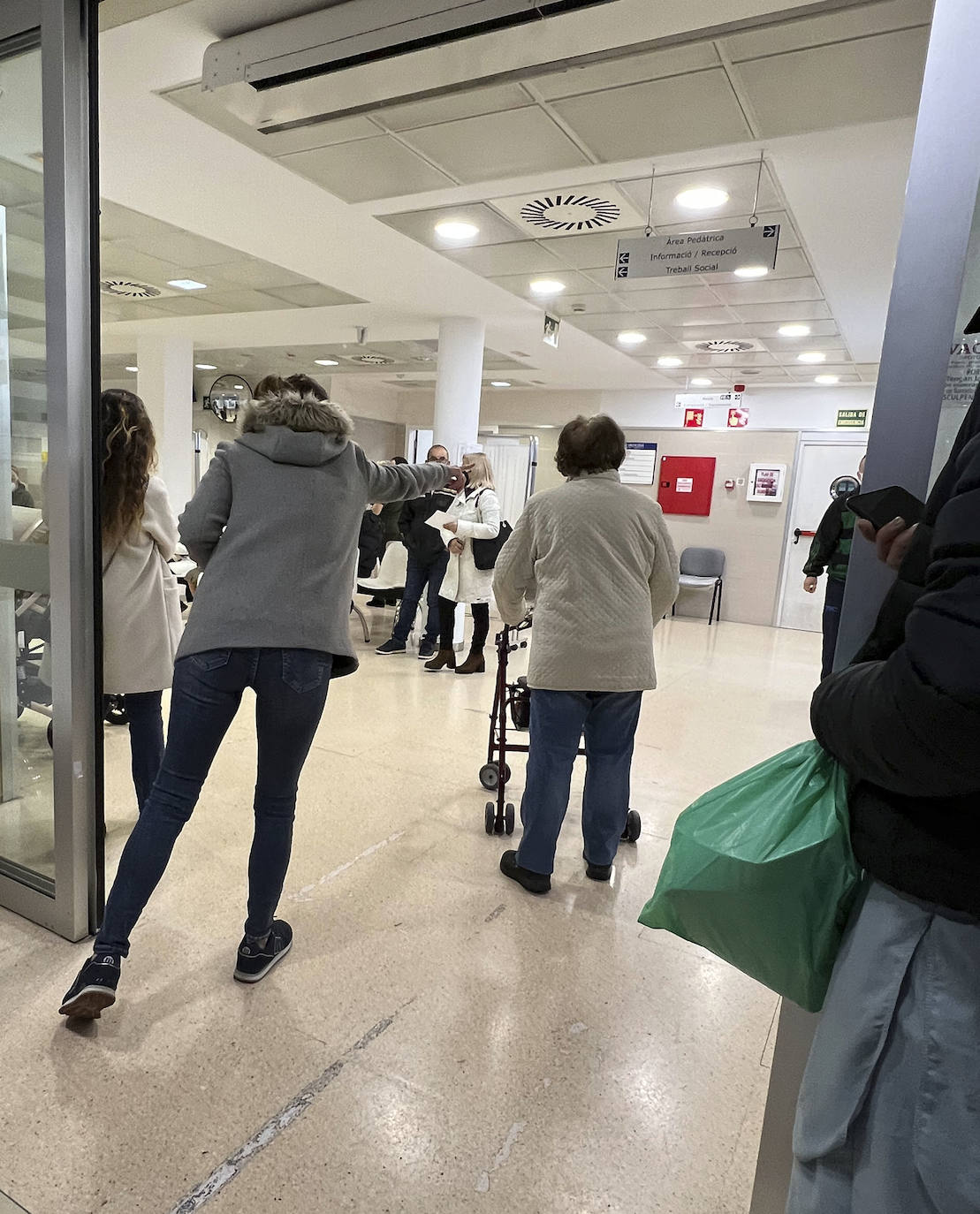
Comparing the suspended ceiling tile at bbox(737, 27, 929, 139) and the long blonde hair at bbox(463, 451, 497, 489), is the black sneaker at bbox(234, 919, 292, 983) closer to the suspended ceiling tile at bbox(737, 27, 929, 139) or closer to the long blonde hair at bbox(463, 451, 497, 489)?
the suspended ceiling tile at bbox(737, 27, 929, 139)

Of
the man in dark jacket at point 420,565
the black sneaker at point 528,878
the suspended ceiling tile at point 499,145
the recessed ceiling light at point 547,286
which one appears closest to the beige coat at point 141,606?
the black sneaker at point 528,878

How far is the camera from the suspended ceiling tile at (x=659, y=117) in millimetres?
2814

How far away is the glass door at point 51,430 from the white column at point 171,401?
22.3 ft

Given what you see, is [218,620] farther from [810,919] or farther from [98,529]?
[810,919]

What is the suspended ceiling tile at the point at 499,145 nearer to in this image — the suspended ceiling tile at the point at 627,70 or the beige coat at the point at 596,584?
the suspended ceiling tile at the point at 627,70

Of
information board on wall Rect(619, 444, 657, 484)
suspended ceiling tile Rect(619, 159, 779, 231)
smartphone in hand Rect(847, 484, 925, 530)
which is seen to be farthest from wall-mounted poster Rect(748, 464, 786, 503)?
smartphone in hand Rect(847, 484, 925, 530)

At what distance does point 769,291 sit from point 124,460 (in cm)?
460

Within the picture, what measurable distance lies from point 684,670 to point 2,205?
544 centimetres

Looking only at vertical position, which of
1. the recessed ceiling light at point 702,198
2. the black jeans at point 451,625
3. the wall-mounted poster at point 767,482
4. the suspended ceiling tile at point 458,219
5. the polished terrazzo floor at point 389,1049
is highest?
the recessed ceiling light at point 702,198

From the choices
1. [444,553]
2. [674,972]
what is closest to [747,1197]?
[674,972]

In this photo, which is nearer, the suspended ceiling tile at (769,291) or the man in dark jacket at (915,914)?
the man in dark jacket at (915,914)

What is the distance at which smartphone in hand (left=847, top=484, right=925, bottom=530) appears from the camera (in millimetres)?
983

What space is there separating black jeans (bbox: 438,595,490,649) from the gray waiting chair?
16.5 ft

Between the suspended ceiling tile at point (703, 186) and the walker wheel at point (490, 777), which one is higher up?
the suspended ceiling tile at point (703, 186)
